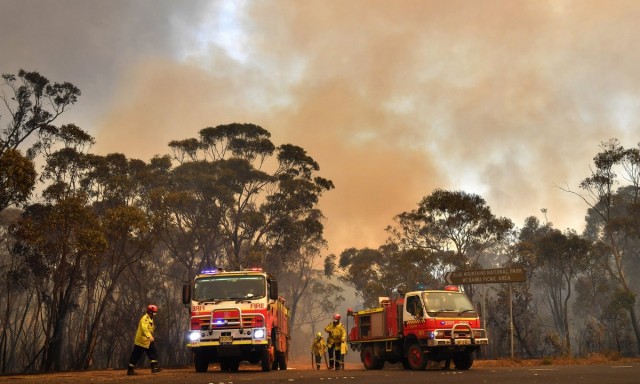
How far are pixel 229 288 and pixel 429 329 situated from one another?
6367 millimetres

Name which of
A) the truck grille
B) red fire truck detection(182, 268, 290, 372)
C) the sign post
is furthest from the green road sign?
the truck grille

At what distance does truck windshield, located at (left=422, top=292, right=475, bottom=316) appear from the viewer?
1919 cm

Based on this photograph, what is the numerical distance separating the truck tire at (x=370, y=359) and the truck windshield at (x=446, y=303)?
426 cm

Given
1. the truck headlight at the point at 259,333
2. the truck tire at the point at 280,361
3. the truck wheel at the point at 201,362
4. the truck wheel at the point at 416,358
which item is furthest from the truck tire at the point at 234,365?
the truck wheel at the point at 416,358

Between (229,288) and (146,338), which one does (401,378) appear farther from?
(146,338)

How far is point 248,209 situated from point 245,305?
3121cm

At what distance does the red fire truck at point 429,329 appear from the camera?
1866 cm

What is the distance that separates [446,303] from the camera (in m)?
19.4

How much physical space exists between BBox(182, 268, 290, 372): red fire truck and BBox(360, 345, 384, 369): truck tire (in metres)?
5.07

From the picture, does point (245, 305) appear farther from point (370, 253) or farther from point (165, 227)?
point (370, 253)

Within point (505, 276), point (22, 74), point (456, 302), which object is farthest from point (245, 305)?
point (22, 74)

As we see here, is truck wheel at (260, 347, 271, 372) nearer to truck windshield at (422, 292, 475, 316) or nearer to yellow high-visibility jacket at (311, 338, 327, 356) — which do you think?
truck windshield at (422, 292, 475, 316)

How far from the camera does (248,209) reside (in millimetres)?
48750

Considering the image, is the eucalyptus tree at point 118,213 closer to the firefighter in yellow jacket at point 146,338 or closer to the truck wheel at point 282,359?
the truck wheel at point 282,359
